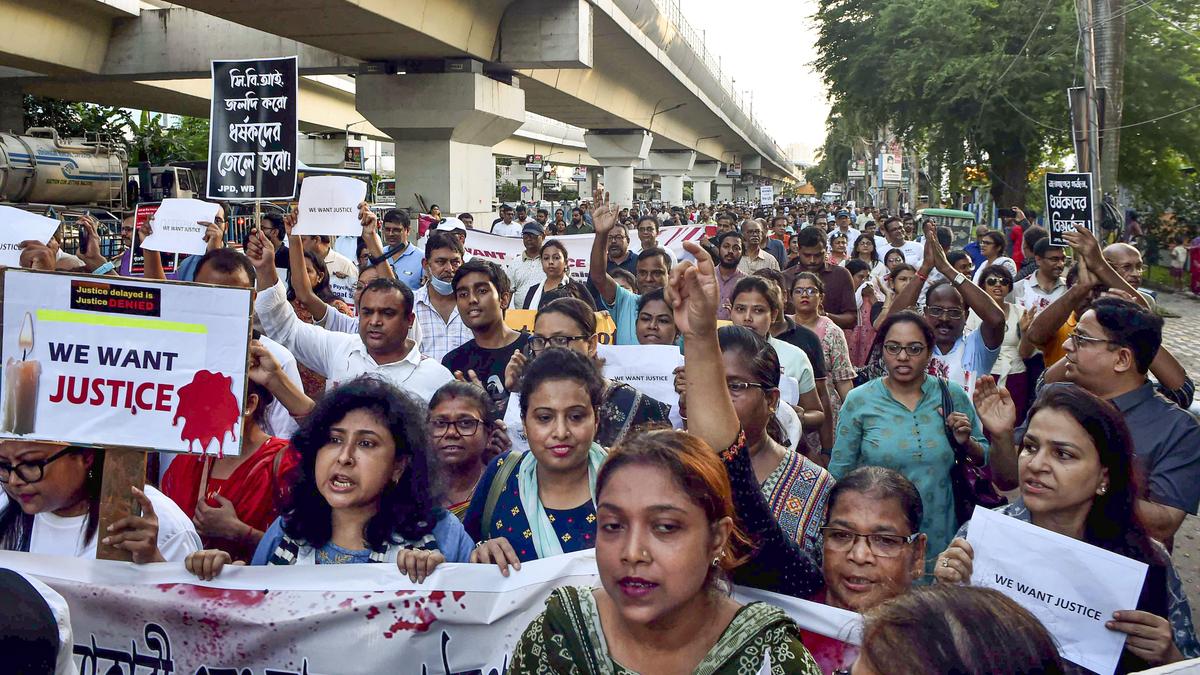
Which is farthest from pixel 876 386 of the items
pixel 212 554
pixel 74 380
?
pixel 74 380

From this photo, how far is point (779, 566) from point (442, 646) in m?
0.97

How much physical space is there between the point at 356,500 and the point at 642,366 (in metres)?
2.24

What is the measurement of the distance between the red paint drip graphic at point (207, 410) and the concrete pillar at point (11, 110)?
1004 inches

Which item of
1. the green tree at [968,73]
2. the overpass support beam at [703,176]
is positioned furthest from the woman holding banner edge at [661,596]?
the overpass support beam at [703,176]

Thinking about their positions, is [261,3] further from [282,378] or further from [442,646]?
[442,646]

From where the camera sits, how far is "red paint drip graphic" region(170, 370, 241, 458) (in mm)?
3006

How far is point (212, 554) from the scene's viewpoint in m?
2.99

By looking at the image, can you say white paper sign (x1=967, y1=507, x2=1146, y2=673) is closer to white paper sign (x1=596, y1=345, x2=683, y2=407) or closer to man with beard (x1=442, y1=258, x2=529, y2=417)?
white paper sign (x1=596, y1=345, x2=683, y2=407)

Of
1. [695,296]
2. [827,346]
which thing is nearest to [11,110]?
[827,346]

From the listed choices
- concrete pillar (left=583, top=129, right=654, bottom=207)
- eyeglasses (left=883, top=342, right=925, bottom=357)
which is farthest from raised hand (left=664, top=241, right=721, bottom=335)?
concrete pillar (left=583, top=129, right=654, bottom=207)

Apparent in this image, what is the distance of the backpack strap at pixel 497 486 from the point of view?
3271 mm

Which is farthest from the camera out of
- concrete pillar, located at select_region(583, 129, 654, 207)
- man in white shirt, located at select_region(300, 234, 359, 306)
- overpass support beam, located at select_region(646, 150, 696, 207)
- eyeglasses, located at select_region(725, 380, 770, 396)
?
overpass support beam, located at select_region(646, 150, 696, 207)

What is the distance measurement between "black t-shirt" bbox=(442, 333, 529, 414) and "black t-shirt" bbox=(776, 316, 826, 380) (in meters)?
1.40

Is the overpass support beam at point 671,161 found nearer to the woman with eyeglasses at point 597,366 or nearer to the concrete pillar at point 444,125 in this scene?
the concrete pillar at point 444,125
